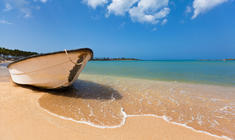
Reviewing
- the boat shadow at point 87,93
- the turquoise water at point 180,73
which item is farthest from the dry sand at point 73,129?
the turquoise water at point 180,73

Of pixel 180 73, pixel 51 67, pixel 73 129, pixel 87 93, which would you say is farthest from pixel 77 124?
pixel 180 73

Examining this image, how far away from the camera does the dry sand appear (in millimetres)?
1573

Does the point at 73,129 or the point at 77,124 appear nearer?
the point at 73,129

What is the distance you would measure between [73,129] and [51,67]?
8.01 feet

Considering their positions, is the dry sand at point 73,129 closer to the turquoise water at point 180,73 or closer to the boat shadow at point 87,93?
the boat shadow at point 87,93

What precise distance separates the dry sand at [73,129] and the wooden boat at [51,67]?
4.72ft

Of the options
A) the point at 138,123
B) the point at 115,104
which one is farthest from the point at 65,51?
the point at 138,123

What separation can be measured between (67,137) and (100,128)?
0.56 meters

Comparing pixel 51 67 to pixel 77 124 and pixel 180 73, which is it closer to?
pixel 77 124

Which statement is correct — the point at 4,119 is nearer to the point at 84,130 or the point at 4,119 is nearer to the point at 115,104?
the point at 84,130

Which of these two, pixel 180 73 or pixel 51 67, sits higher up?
pixel 51 67

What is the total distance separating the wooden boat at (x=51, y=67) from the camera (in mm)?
3113

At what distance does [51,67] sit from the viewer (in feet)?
10.8

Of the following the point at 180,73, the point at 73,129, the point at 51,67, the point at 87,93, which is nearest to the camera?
the point at 73,129
